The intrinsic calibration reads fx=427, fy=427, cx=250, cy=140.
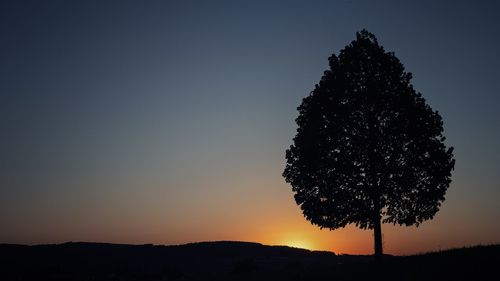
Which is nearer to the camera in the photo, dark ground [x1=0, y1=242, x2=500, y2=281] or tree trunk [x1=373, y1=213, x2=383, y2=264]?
dark ground [x1=0, y1=242, x2=500, y2=281]

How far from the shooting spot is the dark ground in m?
19.1

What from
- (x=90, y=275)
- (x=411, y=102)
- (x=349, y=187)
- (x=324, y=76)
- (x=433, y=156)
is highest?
(x=324, y=76)

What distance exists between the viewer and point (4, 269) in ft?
159

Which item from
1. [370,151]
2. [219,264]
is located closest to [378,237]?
[370,151]

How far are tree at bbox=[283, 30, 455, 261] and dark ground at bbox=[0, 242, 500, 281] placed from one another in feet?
9.81

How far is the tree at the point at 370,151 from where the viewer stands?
23406mm

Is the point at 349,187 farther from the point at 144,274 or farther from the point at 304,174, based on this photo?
the point at 144,274

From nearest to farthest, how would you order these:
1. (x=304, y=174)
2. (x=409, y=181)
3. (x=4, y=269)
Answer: (x=409, y=181) → (x=304, y=174) → (x=4, y=269)

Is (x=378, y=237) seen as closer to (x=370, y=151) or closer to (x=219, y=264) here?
(x=370, y=151)

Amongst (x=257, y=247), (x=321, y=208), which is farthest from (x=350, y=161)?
(x=257, y=247)

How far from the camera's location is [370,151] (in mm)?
23562

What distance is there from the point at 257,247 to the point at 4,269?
126 ft

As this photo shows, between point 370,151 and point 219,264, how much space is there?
34.1 metres

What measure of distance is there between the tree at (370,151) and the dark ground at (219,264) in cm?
299
